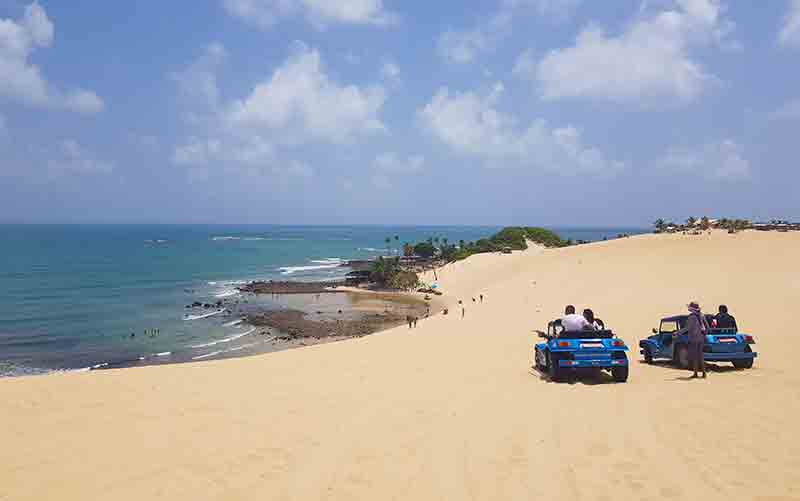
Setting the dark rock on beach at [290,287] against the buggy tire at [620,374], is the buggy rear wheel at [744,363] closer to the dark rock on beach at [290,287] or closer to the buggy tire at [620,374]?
the buggy tire at [620,374]

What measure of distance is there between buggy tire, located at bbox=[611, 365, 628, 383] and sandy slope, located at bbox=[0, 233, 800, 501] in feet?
1.24

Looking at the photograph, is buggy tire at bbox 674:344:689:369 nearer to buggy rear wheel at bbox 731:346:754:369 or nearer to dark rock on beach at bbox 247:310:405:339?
buggy rear wheel at bbox 731:346:754:369

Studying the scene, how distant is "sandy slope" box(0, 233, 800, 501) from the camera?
6.89 m

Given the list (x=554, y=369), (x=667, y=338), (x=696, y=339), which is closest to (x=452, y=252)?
(x=667, y=338)

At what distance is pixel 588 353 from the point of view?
39.5 ft

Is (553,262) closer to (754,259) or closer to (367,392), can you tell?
(754,259)

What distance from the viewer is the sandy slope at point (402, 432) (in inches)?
271

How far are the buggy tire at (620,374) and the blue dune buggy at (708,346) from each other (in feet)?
8.93

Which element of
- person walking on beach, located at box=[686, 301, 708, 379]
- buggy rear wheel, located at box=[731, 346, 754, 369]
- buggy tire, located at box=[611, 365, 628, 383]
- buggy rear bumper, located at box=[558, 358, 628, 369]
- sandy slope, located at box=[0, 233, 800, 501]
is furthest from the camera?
buggy rear wheel, located at box=[731, 346, 754, 369]

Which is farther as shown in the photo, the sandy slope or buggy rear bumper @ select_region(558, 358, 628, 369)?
buggy rear bumper @ select_region(558, 358, 628, 369)

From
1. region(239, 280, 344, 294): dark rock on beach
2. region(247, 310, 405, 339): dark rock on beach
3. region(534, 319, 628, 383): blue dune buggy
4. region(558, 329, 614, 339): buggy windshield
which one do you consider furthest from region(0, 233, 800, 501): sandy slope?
region(239, 280, 344, 294): dark rock on beach

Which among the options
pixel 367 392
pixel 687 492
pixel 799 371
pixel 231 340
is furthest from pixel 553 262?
pixel 687 492

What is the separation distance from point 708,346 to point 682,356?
82 cm

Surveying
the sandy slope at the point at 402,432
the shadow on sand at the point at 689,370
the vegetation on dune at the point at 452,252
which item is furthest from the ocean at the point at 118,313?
the shadow on sand at the point at 689,370
